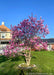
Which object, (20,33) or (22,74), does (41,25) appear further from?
(22,74)

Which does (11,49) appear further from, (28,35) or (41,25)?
(41,25)

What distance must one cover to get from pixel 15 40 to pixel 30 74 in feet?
11.8

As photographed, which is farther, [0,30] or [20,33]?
A: [0,30]

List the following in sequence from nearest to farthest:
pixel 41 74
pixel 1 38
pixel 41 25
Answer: pixel 41 74, pixel 41 25, pixel 1 38

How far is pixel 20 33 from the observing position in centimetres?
1002

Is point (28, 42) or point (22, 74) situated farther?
point (28, 42)

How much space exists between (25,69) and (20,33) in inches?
138

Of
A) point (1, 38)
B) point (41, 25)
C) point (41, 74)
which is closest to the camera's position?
point (41, 74)

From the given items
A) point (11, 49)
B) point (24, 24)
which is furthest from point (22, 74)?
point (24, 24)

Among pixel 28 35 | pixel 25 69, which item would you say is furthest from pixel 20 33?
pixel 25 69

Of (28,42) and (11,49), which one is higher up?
(28,42)

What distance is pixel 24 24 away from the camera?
1005cm

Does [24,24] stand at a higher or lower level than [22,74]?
higher

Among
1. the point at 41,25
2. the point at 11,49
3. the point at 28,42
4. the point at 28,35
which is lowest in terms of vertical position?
the point at 11,49
